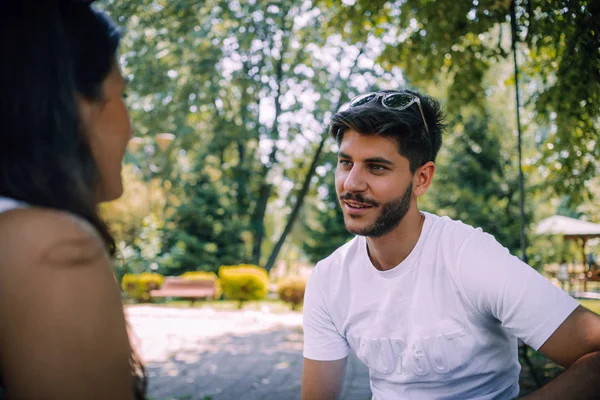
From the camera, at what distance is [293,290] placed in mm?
14289

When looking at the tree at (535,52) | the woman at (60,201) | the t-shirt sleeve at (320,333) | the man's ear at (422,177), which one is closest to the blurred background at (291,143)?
the tree at (535,52)

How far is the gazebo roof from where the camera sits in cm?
1563

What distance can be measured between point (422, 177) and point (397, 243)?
0.39 meters

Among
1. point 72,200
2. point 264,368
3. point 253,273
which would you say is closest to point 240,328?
point 264,368

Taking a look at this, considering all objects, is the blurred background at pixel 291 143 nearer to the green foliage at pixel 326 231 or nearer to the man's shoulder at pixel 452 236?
the green foliage at pixel 326 231

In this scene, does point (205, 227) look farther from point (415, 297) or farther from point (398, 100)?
point (415, 297)

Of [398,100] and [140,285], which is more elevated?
[398,100]

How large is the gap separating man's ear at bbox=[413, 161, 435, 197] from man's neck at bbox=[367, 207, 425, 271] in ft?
0.51

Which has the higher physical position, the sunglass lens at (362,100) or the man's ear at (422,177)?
the sunglass lens at (362,100)

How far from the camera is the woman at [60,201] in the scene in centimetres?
87

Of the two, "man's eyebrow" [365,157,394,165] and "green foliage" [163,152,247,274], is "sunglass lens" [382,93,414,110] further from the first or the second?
"green foliage" [163,152,247,274]

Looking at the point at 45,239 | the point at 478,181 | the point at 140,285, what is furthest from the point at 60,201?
the point at 478,181

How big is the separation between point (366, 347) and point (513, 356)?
2.06ft

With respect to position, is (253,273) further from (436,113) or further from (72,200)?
(72,200)
